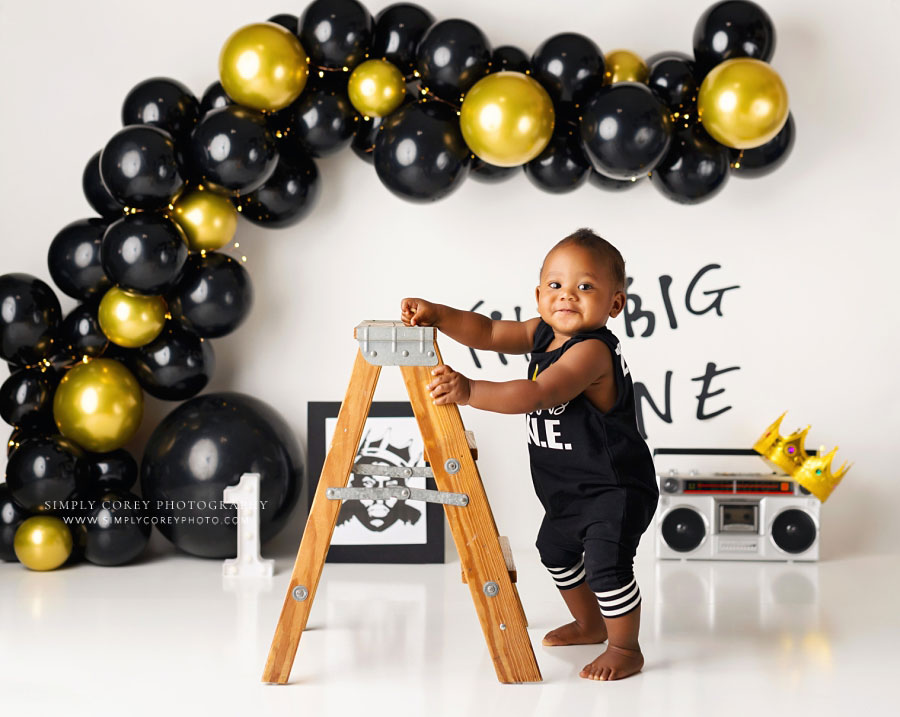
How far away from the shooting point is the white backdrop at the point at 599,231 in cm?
277

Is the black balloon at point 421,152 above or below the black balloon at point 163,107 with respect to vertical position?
below

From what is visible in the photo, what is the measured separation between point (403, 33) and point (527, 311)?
834mm

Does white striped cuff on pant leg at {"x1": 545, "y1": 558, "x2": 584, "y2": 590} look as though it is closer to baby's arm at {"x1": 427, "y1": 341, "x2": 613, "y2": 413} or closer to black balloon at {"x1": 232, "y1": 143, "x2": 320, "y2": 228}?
baby's arm at {"x1": 427, "y1": 341, "x2": 613, "y2": 413}

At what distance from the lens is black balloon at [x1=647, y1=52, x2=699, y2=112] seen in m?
2.48

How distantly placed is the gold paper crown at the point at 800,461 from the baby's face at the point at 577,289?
1041 millimetres

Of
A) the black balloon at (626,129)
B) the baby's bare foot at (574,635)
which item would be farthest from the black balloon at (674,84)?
the baby's bare foot at (574,635)

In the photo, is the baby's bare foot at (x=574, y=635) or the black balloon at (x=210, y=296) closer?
the baby's bare foot at (x=574, y=635)

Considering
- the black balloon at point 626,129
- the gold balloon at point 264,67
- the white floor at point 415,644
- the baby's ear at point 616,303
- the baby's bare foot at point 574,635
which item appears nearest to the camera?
the white floor at point 415,644

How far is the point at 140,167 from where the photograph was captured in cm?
238

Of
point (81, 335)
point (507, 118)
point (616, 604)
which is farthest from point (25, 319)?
point (616, 604)

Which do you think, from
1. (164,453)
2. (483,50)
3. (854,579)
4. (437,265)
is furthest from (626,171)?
(164,453)

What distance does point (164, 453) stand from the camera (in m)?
2.51

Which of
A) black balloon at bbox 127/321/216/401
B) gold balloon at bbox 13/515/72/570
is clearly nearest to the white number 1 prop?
black balloon at bbox 127/321/216/401

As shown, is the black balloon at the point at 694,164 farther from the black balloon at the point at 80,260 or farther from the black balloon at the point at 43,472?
the black balloon at the point at 43,472
